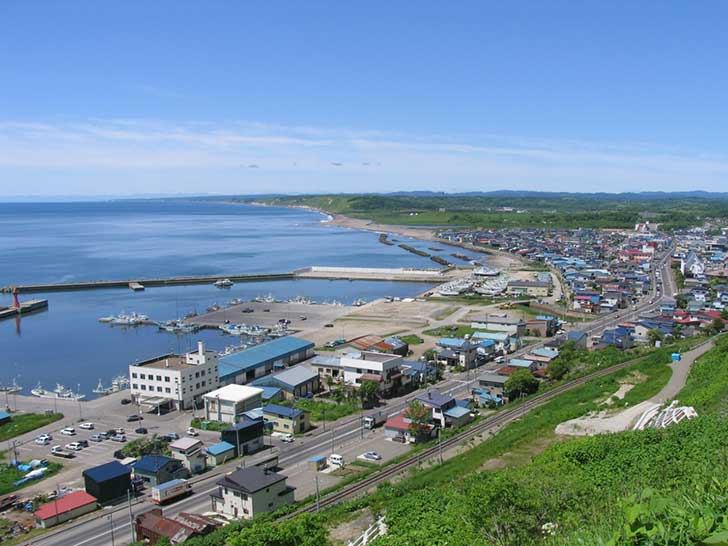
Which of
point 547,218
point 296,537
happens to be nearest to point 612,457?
point 296,537

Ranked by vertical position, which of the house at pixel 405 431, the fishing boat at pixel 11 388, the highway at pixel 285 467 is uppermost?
the house at pixel 405 431

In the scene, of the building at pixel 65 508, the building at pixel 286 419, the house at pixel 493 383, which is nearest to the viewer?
the building at pixel 65 508

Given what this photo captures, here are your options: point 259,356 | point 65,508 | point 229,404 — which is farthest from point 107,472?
point 259,356

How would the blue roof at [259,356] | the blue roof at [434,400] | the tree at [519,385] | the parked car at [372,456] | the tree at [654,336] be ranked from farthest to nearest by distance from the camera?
the tree at [654,336]
the blue roof at [259,356]
the tree at [519,385]
the blue roof at [434,400]
the parked car at [372,456]

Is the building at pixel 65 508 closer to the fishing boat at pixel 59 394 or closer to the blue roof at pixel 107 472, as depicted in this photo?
the blue roof at pixel 107 472

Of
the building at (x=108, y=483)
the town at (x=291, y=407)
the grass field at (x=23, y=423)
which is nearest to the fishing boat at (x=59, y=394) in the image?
the town at (x=291, y=407)

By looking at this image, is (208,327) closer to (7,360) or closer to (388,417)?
(7,360)
